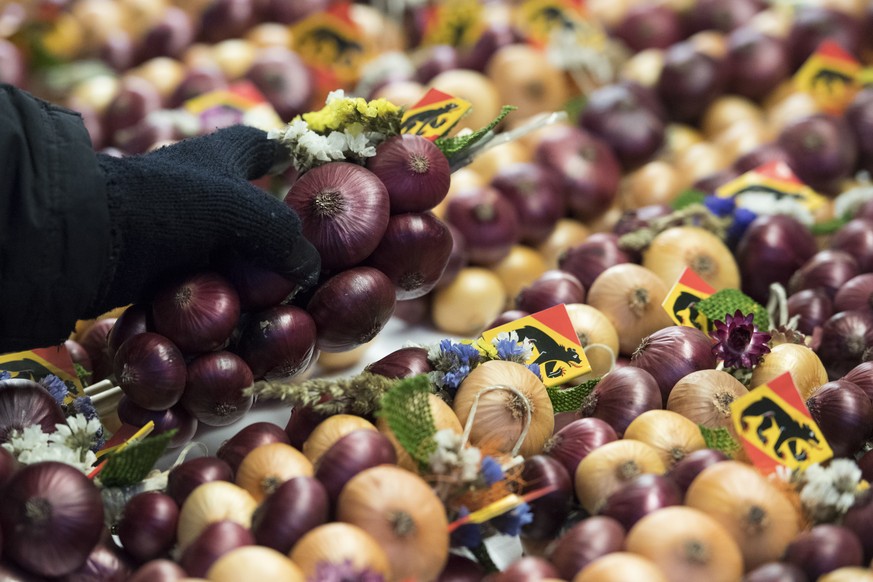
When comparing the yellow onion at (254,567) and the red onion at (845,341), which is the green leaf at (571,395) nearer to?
the red onion at (845,341)

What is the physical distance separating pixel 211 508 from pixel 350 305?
39 centimetres

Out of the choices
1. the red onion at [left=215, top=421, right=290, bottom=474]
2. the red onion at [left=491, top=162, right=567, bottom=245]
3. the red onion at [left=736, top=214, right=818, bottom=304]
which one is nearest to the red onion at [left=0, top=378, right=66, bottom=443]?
the red onion at [left=215, top=421, right=290, bottom=474]

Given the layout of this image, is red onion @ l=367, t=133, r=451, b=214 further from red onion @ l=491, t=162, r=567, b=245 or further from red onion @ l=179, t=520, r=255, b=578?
red onion @ l=491, t=162, r=567, b=245

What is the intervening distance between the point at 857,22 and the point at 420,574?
7.86 ft

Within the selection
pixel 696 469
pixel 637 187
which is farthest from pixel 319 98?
pixel 696 469

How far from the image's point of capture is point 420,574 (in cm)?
107

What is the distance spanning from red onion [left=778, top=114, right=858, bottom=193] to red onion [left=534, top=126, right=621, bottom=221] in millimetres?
432

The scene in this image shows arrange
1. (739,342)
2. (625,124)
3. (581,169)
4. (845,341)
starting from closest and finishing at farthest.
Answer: (739,342) → (845,341) → (581,169) → (625,124)

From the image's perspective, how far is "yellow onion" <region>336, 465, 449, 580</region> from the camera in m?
1.06

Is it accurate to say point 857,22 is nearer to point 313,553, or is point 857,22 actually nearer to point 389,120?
point 389,120

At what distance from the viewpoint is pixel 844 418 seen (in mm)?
1387

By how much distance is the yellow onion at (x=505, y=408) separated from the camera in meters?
1.34

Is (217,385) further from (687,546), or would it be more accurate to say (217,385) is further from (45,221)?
(687,546)

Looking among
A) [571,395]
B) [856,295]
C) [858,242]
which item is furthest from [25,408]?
[858,242]
